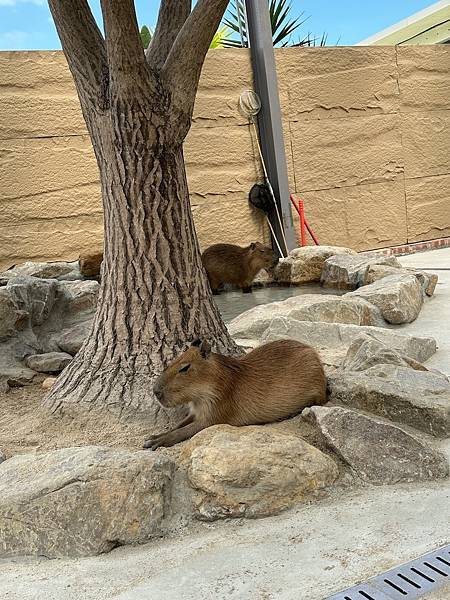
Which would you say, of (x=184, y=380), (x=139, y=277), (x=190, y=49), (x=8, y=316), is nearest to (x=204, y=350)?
(x=184, y=380)

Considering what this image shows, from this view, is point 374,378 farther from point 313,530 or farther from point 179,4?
point 179,4

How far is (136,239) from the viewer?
123 inches

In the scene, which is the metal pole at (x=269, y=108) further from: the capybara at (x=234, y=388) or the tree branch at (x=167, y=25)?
the capybara at (x=234, y=388)

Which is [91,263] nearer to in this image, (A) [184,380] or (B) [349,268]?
(B) [349,268]

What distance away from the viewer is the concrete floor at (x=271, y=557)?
5.79 ft

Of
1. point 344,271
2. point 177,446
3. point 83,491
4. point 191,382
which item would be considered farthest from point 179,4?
point 344,271

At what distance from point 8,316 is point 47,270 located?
249 centimetres

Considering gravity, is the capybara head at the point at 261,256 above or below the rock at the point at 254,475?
above

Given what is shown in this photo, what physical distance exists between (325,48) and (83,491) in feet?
24.4

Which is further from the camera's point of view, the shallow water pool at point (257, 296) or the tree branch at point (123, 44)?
the shallow water pool at point (257, 296)

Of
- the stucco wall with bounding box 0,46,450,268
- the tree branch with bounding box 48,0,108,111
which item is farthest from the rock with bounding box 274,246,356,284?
the tree branch with bounding box 48,0,108,111

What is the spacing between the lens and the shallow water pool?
5.96 metres

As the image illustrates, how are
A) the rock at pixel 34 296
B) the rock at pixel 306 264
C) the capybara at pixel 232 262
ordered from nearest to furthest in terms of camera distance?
the rock at pixel 34 296
the capybara at pixel 232 262
the rock at pixel 306 264

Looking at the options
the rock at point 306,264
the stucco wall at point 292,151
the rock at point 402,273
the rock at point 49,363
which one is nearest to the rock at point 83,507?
the rock at point 49,363
